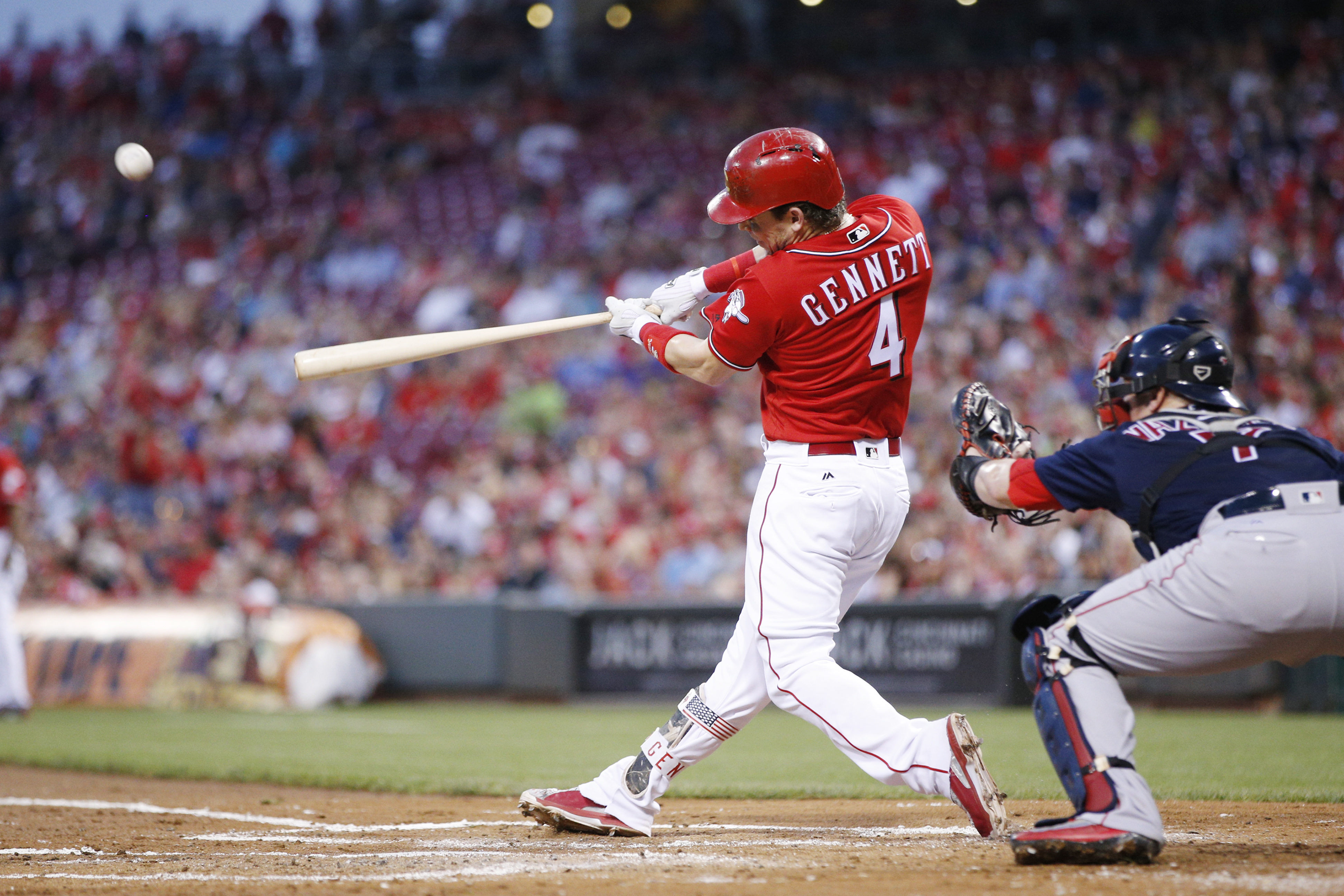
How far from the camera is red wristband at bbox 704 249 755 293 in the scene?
4.09m

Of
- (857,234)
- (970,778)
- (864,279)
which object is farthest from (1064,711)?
(857,234)

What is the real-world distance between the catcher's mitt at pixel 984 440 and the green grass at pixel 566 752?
1.93 metres

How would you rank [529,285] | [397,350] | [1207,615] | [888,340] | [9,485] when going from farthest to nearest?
[529,285] < [9,485] < [397,350] < [888,340] < [1207,615]

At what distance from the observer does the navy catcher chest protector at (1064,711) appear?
3.12 meters

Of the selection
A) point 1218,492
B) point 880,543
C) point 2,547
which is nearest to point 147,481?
point 2,547

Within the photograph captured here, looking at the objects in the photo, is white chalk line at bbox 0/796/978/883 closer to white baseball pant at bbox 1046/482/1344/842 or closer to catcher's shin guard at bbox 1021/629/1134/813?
catcher's shin guard at bbox 1021/629/1134/813

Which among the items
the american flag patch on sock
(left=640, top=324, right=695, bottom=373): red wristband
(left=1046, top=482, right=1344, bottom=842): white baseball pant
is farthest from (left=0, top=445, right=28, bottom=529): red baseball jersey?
(left=1046, top=482, right=1344, bottom=842): white baseball pant

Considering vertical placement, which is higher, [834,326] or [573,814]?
A: [834,326]

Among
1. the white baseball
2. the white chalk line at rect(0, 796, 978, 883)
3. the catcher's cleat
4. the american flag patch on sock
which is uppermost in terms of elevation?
the white baseball

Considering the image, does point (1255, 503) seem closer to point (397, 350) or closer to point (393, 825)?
point (397, 350)

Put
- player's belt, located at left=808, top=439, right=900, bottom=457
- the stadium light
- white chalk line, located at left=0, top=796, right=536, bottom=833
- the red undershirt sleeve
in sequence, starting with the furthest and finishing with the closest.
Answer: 1. the stadium light
2. white chalk line, located at left=0, top=796, right=536, bottom=833
3. player's belt, located at left=808, top=439, right=900, bottom=457
4. the red undershirt sleeve

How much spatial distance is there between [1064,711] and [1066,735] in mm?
59

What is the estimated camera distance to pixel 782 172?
3.68 metres

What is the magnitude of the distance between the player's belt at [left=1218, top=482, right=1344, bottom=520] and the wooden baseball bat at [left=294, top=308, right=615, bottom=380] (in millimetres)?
2018
